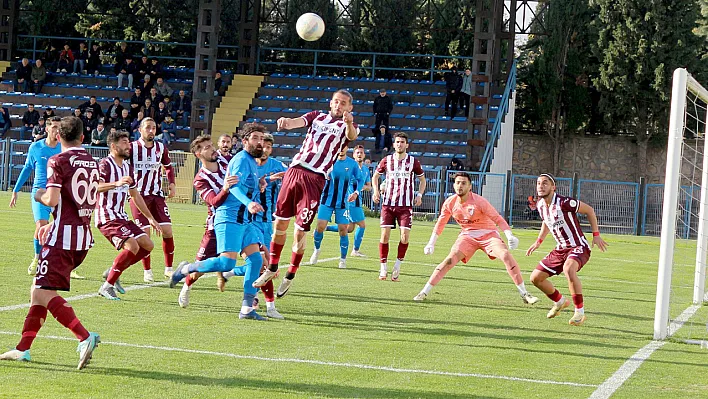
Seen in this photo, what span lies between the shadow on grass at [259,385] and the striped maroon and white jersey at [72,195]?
2.88ft

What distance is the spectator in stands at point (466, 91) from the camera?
35.7 m

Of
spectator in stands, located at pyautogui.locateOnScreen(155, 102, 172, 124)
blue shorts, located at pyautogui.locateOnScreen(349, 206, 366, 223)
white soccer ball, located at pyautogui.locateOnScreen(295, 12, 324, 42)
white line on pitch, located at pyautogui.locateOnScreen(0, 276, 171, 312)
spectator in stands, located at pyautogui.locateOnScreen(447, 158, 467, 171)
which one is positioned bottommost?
white line on pitch, located at pyautogui.locateOnScreen(0, 276, 171, 312)

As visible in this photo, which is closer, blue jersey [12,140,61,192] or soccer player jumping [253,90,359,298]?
soccer player jumping [253,90,359,298]

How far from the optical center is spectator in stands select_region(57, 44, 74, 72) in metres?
41.1

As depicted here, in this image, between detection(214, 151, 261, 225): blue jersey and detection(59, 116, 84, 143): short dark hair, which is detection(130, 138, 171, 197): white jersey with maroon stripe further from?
detection(59, 116, 84, 143): short dark hair

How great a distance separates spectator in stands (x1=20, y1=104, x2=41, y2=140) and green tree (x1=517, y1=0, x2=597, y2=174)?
19.7 m

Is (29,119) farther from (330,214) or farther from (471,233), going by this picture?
(471,233)

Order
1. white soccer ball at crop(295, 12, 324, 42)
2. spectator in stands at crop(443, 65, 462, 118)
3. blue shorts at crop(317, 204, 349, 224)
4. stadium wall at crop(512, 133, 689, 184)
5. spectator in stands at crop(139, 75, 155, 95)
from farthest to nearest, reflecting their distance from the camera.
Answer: stadium wall at crop(512, 133, 689, 184)
spectator in stands at crop(139, 75, 155, 95)
spectator in stands at crop(443, 65, 462, 118)
white soccer ball at crop(295, 12, 324, 42)
blue shorts at crop(317, 204, 349, 224)

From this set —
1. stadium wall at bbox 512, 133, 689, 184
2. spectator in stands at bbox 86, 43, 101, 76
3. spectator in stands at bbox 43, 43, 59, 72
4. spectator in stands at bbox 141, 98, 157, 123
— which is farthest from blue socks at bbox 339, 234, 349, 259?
spectator in stands at bbox 43, 43, 59, 72

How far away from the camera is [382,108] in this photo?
115ft

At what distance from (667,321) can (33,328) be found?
6.30 m

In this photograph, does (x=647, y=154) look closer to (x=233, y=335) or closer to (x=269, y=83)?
(x=269, y=83)

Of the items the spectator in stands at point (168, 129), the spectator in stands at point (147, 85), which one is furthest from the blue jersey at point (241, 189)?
the spectator in stands at point (147, 85)

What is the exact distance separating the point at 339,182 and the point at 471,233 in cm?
344
